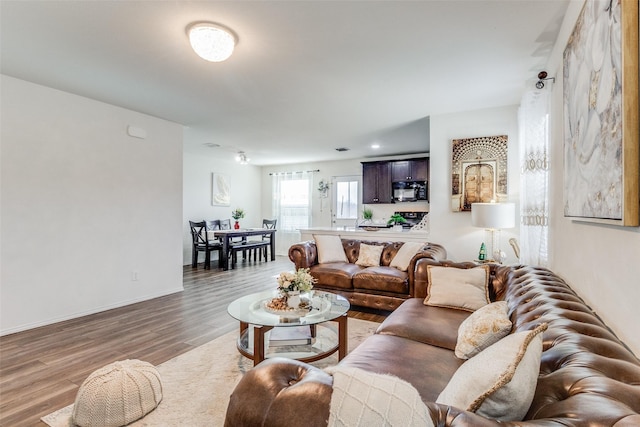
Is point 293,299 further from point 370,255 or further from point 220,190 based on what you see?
point 220,190

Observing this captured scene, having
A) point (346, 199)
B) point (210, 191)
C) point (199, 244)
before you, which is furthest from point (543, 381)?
point (210, 191)

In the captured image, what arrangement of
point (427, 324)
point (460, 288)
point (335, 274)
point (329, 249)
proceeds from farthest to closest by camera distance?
point (329, 249) < point (335, 274) < point (460, 288) < point (427, 324)

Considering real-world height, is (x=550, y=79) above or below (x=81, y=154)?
above

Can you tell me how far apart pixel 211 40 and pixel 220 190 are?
5995 mm

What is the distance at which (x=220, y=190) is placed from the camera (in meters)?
7.87

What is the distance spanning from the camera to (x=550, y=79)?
2486 mm

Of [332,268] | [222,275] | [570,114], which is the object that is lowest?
[222,275]

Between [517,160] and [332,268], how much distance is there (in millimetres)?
2700

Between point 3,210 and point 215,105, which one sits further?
point 215,105

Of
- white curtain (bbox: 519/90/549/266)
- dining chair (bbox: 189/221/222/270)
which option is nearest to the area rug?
white curtain (bbox: 519/90/549/266)

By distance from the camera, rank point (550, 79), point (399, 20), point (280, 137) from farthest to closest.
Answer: point (280, 137) < point (550, 79) < point (399, 20)

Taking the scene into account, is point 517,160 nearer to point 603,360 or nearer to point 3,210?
point 603,360

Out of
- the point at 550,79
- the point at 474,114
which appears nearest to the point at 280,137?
the point at 474,114

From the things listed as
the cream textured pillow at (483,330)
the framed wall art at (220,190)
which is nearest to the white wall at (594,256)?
the cream textured pillow at (483,330)
